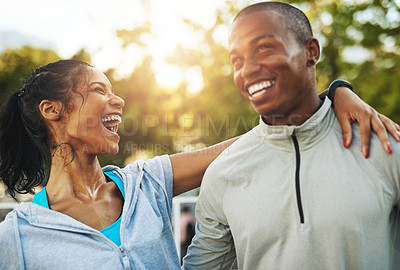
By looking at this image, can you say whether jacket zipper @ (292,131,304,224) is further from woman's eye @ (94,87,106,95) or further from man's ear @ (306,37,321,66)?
woman's eye @ (94,87,106,95)

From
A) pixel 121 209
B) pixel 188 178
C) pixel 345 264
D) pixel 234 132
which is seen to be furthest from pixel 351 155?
pixel 234 132

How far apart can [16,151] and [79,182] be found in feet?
1.20

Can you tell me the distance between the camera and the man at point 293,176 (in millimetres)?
1312

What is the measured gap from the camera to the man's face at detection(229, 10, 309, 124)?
A: 1406 mm

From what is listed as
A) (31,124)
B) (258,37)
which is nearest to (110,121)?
(31,124)

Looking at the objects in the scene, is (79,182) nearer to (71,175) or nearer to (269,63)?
(71,175)

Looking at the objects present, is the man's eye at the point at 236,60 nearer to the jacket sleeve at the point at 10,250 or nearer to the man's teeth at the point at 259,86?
the man's teeth at the point at 259,86

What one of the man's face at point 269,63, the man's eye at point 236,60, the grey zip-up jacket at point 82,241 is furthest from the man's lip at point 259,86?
the grey zip-up jacket at point 82,241

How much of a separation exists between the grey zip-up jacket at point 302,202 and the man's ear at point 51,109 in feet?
2.51

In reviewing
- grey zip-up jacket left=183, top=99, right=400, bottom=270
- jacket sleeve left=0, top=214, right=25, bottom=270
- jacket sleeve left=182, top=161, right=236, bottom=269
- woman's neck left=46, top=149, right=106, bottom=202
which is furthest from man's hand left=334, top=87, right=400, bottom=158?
jacket sleeve left=0, top=214, right=25, bottom=270

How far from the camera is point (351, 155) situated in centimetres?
138

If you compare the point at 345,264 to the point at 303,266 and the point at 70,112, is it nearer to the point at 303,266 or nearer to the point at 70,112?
the point at 303,266

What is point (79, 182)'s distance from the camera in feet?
6.14

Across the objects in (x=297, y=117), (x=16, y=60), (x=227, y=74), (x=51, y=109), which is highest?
(x=16, y=60)
